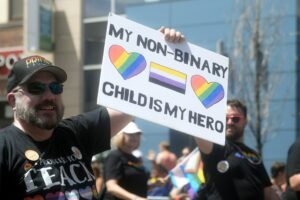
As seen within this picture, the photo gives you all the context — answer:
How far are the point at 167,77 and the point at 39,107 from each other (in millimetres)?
830

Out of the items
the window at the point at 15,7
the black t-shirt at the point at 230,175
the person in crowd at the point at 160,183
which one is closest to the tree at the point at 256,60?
the window at the point at 15,7

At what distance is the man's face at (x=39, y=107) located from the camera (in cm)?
308

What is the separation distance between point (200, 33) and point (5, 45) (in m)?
6.14

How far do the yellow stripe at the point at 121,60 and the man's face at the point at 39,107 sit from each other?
1.39 feet

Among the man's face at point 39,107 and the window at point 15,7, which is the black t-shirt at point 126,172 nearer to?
the man's face at point 39,107

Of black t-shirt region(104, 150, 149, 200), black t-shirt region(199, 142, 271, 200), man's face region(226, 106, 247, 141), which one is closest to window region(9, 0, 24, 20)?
black t-shirt region(104, 150, 149, 200)

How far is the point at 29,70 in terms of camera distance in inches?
123

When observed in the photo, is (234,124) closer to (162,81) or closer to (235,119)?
(235,119)

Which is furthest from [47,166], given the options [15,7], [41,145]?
[15,7]

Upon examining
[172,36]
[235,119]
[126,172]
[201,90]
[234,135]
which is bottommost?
[126,172]

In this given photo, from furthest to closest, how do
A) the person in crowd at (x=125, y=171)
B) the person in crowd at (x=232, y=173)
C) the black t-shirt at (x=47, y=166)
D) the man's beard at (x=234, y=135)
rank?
the person in crowd at (x=125, y=171) < the man's beard at (x=234, y=135) < the person in crowd at (x=232, y=173) < the black t-shirt at (x=47, y=166)

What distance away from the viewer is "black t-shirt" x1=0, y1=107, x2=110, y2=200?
292cm

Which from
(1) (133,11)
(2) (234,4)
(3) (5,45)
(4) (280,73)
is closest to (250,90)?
(4) (280,73)

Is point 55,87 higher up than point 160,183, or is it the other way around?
point 55,87
